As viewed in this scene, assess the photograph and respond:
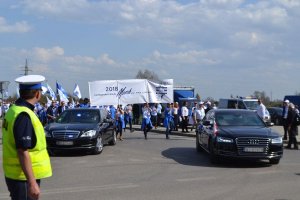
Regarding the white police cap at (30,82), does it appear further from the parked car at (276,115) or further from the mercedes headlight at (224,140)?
the parked car at (276,115)

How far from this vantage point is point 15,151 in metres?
4.29

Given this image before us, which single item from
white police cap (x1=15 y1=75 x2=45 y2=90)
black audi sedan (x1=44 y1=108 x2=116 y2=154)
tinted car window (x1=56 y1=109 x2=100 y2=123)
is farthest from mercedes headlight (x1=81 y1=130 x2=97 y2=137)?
white police cap (x1=15 y1=75 x2=45 y2=90)

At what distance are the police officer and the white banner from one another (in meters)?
20.8

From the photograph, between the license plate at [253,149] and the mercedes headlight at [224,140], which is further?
the mercedes headlight at [224,140]

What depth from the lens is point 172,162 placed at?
45.8ft

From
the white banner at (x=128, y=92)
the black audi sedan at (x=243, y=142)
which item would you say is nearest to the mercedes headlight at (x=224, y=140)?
the black audi sedan at (x=243, y=142)

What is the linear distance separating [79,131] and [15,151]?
11.7m

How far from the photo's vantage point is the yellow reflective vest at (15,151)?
427 centimetres

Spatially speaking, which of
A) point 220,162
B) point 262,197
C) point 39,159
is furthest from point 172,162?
point 39,159

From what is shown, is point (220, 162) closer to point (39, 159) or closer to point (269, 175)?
point (269, 175)

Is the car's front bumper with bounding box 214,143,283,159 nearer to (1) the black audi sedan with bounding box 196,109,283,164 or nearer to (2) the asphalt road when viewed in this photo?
(1) the black audi sedan with bounding box 196,109,283,164

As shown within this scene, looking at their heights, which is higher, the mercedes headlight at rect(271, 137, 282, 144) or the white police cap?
the white police cap

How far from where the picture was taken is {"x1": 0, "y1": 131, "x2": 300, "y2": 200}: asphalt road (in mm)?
8883

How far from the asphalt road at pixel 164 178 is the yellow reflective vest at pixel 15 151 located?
428cm
